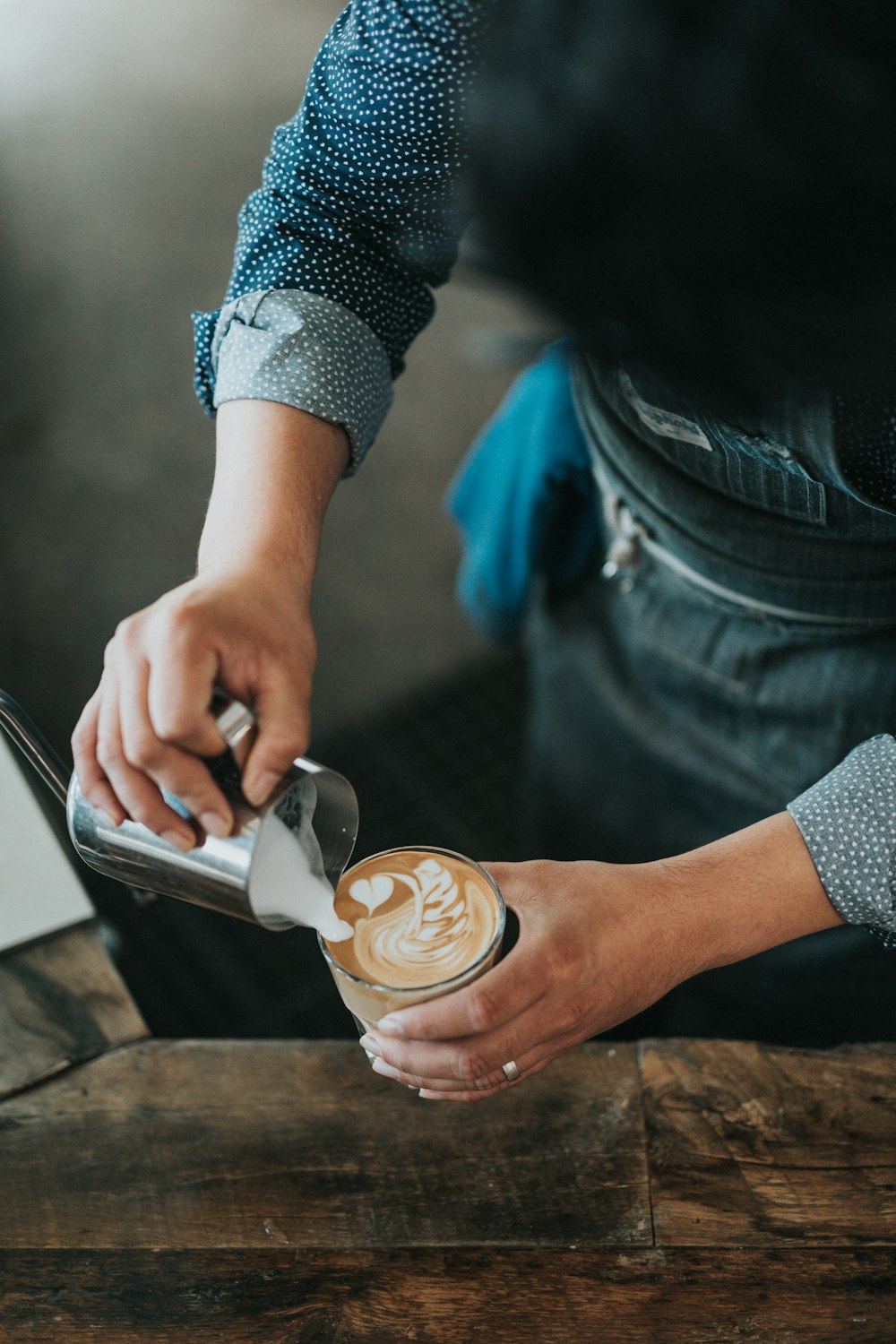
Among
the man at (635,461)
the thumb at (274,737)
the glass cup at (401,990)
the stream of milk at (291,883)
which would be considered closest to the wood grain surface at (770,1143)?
the man at (635,461)

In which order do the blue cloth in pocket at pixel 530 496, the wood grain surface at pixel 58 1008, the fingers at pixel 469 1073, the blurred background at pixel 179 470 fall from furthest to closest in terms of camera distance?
1. the blurred background at pixel 179 470
2. the blue cloth in pocket at pixel 530 496
3. the wood grain surface at pixel 58 1008
4. the fingers at pixel 469 1073

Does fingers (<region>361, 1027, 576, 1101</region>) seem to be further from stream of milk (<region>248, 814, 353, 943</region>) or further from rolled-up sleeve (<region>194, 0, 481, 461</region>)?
rolled-up sleeve (<region>194, 0, 481, 461</region>)

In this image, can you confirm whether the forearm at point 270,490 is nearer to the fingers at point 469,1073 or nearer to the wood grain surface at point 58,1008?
the fingers at point 469,1073

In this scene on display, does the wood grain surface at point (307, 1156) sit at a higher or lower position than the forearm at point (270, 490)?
lower

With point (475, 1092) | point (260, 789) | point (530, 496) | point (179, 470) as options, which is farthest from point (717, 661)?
point (179, 470)

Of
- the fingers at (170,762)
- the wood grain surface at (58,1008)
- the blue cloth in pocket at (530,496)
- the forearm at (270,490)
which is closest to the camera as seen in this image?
the fingers at (170,762)

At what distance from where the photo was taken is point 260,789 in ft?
3.08

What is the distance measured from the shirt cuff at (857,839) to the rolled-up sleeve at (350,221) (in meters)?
0.68

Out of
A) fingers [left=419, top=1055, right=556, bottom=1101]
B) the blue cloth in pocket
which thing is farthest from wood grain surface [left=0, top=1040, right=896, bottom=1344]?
the blue cloth in pocket

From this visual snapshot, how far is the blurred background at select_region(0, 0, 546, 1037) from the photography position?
106 inches

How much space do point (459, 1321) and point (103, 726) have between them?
0.67 metres

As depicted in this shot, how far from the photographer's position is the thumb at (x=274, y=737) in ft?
3.08

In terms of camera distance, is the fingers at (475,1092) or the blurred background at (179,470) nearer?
the fingers at (475,1092)

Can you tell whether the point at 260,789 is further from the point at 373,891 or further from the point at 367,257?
the point at 367,257
